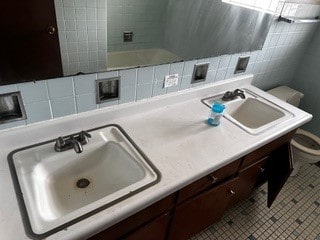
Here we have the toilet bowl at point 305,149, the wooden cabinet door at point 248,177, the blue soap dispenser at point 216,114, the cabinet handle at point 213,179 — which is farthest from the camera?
the toilet bowl at point 305,149

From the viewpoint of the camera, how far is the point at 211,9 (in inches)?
48.6

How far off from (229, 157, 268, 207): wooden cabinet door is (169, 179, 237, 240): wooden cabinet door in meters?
0.10

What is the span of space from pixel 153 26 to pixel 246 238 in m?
1.44

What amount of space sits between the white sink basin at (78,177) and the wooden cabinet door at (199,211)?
0.99 feet

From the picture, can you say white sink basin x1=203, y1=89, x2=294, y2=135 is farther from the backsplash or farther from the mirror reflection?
the mirror reflection

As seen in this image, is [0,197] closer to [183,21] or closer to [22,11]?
[22,11]

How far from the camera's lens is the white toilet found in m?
1.78

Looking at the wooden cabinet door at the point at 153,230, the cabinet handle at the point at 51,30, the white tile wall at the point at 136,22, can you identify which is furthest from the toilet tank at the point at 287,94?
the cabinet handle at the point at 51,30

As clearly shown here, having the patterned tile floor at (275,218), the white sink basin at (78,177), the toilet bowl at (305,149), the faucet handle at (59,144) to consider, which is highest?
the faucet handle at (59,144)

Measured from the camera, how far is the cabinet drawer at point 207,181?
958mm

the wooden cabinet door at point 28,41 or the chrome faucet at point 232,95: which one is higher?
the wooden cabinet door at point 28,41

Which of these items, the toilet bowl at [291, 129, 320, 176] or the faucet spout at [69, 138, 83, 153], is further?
the toilet bowl at [291, 129, 320, 176]

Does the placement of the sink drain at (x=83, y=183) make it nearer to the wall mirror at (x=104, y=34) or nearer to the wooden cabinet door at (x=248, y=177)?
the wall mirror at (x=104, y=34)

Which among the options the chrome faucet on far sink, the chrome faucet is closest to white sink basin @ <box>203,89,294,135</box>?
the chrome faucet
